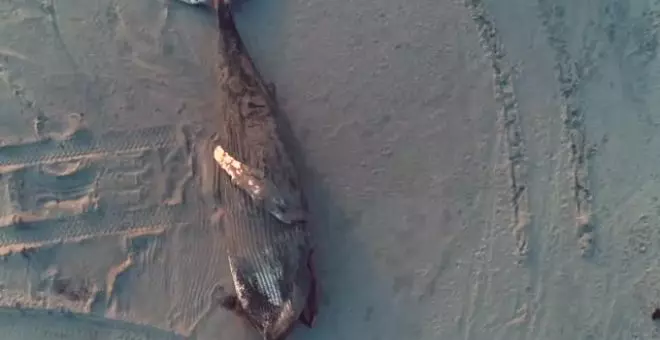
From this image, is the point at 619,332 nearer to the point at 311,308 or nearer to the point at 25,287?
the point at 311,308

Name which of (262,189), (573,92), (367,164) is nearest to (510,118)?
(573,92)

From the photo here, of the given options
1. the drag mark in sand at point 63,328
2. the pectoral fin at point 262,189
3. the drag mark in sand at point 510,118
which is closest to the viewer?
the pectoral fin at point 262,189

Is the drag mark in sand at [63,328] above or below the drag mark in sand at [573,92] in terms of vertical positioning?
below

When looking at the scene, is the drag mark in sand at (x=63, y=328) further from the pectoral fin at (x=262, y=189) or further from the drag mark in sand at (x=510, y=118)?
the drag mark in sand at (x=510, y=118)

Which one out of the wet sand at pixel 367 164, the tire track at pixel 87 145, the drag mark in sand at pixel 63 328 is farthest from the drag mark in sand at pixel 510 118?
the drag mark in sand at pixel 63 328

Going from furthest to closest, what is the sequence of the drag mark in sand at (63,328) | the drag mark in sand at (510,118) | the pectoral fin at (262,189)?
1. the drag mark in sand at (510,118)
2. the drag mark in sand at (63,328)
3. the pectoral fin at (262,189)

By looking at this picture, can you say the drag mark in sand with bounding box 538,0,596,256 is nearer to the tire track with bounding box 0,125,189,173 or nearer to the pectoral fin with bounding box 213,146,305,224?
the pectoral fin with bounding box 213,146,305,224

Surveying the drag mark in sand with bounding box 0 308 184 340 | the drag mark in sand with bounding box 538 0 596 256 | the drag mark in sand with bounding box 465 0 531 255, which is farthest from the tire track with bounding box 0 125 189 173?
the drag mark in sand with bounding box 538 0 596 256
